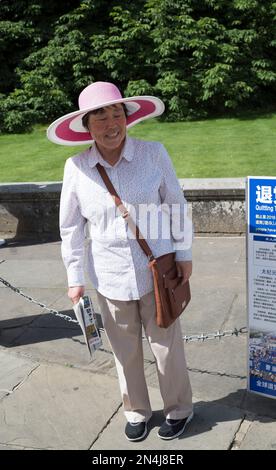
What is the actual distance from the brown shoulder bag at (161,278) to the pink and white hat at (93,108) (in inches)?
11.5

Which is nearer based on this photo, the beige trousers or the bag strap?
the bag strap

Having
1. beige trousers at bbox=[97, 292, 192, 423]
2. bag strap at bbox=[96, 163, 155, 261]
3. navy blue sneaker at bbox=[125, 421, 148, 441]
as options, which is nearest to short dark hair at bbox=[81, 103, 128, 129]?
bag strap at bbox=[96, 163, 155, 261]

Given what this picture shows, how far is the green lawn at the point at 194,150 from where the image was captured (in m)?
8.84

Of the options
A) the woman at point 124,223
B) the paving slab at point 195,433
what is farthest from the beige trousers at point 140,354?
the paving slab at point 195,433

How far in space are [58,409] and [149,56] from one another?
1289 centimetres

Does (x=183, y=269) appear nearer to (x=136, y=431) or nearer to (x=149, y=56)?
(x=136, y=431)

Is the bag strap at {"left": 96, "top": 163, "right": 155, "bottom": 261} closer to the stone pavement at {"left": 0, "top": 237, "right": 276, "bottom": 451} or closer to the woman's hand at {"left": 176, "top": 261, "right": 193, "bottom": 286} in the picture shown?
the woman's hand at {"left": 176, "top": 261, "right": 193, "bottom": 286}

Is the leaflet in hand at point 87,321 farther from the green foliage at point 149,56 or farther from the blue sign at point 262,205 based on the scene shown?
the green foliage at point 149,56

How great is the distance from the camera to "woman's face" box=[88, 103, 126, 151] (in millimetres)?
2977

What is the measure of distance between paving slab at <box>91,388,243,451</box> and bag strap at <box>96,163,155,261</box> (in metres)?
1.06

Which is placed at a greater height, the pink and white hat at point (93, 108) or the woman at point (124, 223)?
the pink and white hat at point (93, 108)

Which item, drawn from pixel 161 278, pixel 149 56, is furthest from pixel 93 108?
pixel 149 56
